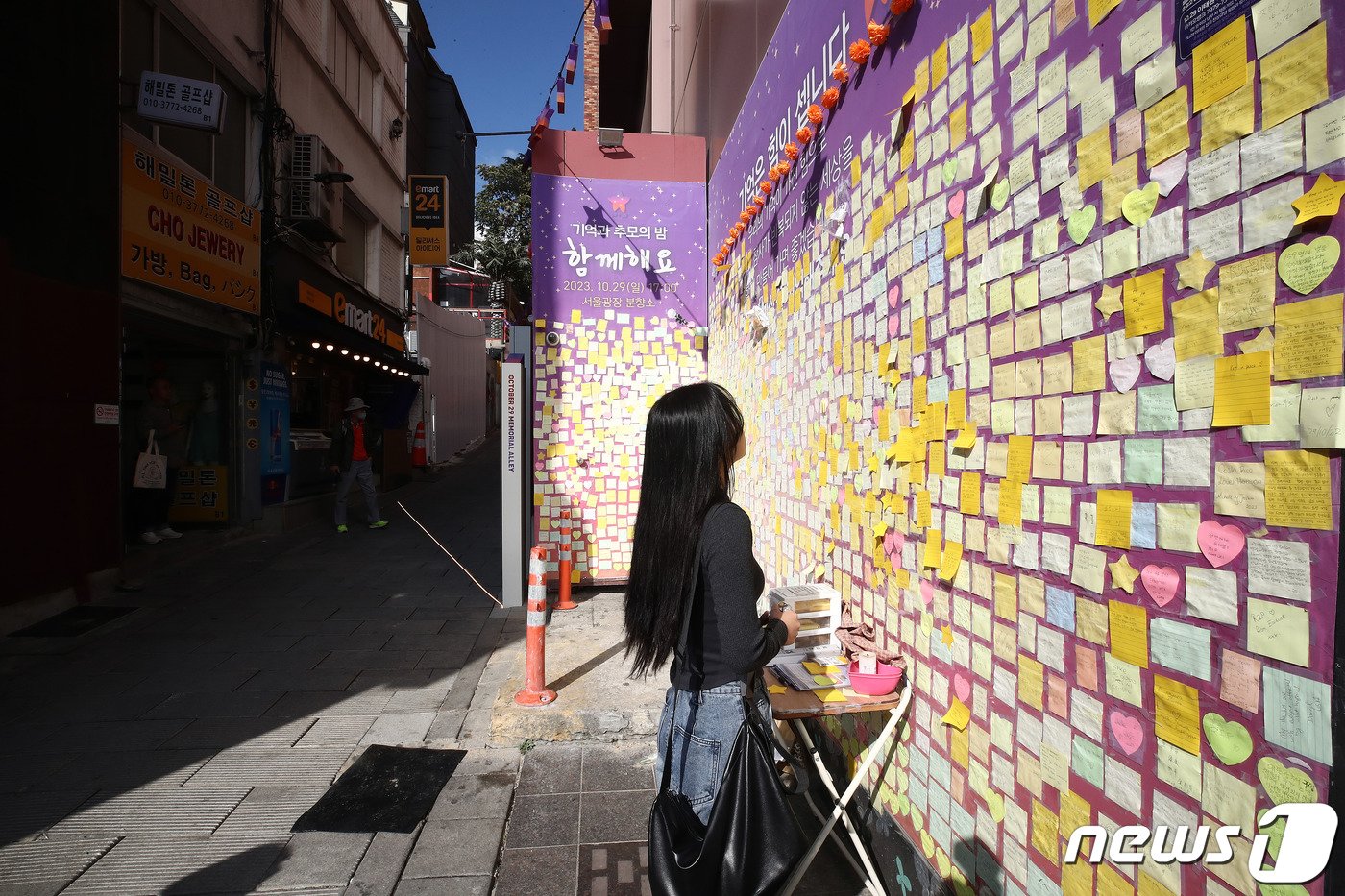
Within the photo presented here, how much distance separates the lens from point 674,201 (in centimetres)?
684

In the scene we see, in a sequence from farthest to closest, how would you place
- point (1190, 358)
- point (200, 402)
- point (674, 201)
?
point (200, 402) → point (674, 201) → point (1190, 358)

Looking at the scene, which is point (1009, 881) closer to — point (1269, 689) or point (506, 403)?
point (1269, 689)

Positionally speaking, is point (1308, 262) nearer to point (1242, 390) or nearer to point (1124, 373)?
point (1242, 390)

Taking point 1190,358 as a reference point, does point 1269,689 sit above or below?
below

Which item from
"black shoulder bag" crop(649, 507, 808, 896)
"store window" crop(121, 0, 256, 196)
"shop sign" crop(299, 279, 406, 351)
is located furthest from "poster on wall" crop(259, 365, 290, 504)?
"black shoulder bag" crop(649, 507, 808, 896)

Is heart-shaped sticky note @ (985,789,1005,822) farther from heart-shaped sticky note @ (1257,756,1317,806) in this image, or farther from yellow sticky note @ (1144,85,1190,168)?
yellow sticky note @ (1144,85,1190,168)

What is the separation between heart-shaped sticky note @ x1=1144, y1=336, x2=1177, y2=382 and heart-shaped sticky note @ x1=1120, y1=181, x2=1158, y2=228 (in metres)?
0.26

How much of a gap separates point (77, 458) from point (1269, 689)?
8.44m

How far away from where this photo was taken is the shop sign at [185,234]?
714 cm

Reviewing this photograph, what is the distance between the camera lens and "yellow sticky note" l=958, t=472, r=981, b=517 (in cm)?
205

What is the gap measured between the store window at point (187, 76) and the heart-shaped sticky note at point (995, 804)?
30.2 feet

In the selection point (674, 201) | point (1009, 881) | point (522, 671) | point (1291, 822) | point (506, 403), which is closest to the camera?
point (1291, 822)

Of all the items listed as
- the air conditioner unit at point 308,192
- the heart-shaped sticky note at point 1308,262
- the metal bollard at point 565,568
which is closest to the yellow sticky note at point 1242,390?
the heart-shaped sticky note at point 1308,262

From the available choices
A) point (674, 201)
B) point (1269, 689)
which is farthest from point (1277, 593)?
point (674, 201)
